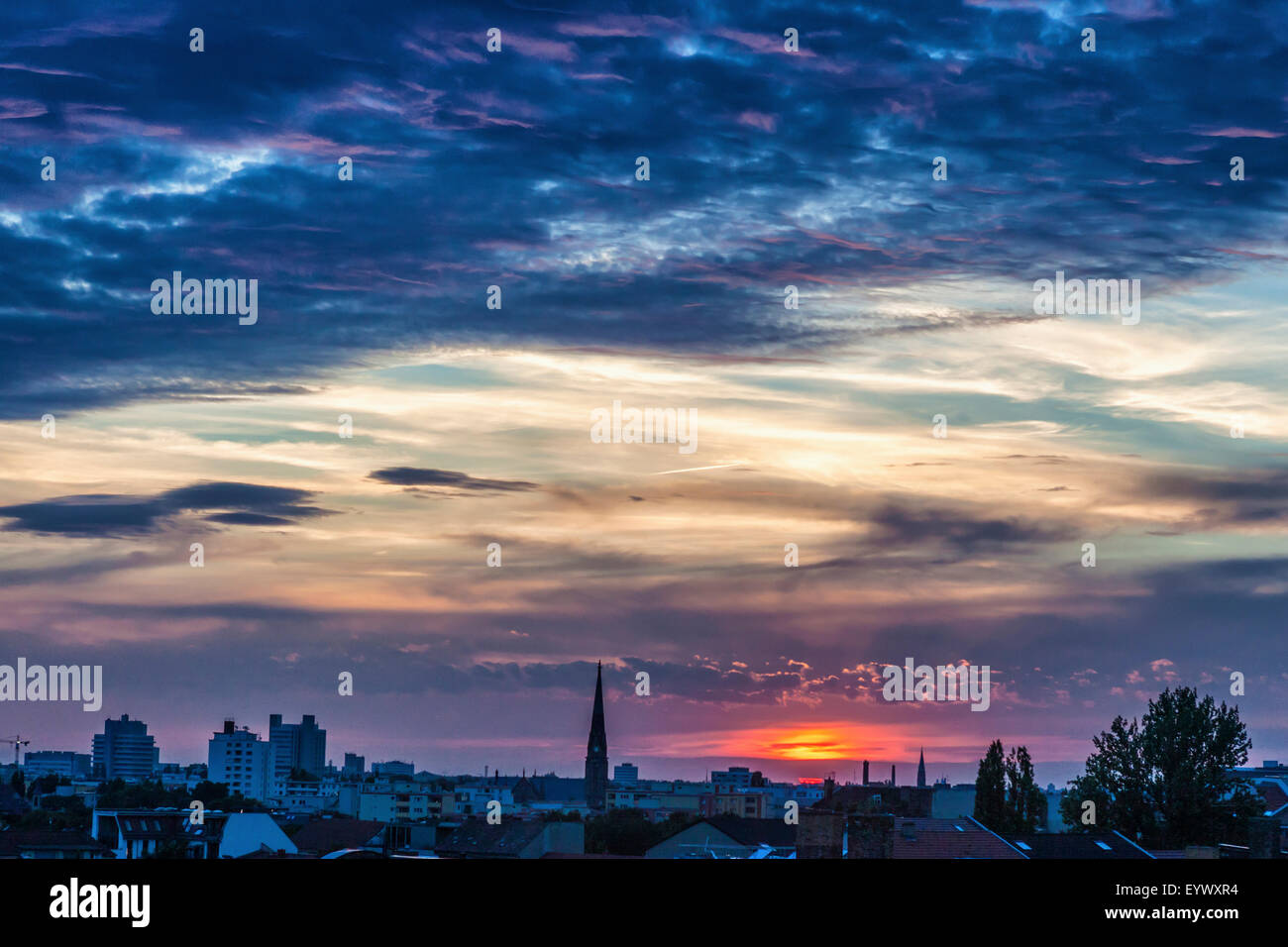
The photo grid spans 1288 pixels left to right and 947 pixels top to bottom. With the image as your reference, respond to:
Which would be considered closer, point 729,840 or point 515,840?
point 515,840

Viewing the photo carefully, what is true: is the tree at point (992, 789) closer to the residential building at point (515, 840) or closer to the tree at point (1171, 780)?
the tree at point (1171, 780)

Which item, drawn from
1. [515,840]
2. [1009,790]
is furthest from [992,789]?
[515,840]

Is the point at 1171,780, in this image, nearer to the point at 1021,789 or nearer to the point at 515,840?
the point at 1021,789

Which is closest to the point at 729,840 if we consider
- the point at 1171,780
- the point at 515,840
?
the point at 515,840

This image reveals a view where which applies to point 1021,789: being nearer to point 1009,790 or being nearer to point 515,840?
point 1009,790

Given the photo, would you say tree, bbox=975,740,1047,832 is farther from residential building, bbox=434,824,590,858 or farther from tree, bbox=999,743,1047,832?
residential building, bbox=434,824,590,858

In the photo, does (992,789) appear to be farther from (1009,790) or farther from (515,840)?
(515,840)

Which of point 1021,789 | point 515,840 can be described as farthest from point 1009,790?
point 515,840
